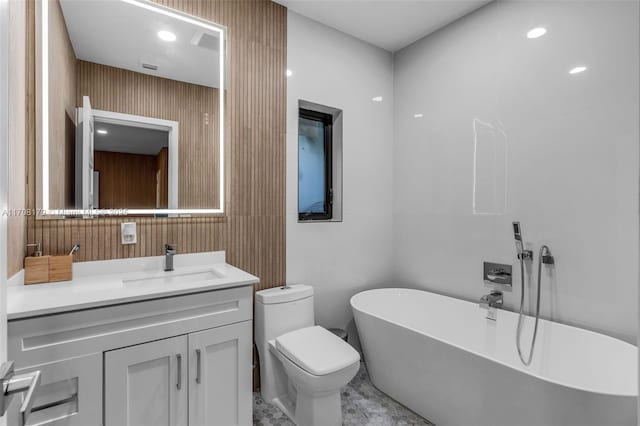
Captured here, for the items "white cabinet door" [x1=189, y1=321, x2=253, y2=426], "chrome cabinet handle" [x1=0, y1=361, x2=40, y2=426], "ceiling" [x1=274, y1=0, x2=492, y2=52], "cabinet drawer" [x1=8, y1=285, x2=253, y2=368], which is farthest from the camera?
"ceiling" [x1=274, y1=0, x2=492, y2=52]

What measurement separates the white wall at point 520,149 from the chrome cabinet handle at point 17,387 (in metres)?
1.78

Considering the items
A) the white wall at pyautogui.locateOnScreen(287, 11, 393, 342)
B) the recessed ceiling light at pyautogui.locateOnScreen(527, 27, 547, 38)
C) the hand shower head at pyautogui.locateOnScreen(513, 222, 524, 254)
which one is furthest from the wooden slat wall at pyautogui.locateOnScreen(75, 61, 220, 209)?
the recessed ceiling light at pyautogui.locateOnScreen(527, 27, 547, 38)

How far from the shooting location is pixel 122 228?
1738mm

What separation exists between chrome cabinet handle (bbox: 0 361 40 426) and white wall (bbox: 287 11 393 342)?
1803mm

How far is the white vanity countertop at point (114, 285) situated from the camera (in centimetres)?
118

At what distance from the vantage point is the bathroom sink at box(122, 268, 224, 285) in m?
1.67

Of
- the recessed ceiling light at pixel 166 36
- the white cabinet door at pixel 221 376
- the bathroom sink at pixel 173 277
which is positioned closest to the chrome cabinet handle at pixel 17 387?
the white cabinet door at pixel 221 376

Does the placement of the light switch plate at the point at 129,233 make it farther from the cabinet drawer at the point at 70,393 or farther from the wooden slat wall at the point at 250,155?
the cabinet drawer at the point at 70,393

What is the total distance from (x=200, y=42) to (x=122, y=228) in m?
1.24

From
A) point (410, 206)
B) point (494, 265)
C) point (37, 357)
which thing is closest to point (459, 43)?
point (410, 206)

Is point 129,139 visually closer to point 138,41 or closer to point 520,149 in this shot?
point 138,41

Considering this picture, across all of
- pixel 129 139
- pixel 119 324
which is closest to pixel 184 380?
pixel 119 324

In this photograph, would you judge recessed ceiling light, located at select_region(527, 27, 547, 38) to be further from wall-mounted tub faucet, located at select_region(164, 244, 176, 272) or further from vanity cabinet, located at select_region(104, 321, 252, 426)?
wall-mounted tub faucet, located at select_region(164, 244, 176, 272)

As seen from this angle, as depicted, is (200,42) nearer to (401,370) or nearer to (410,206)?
(410,206)
